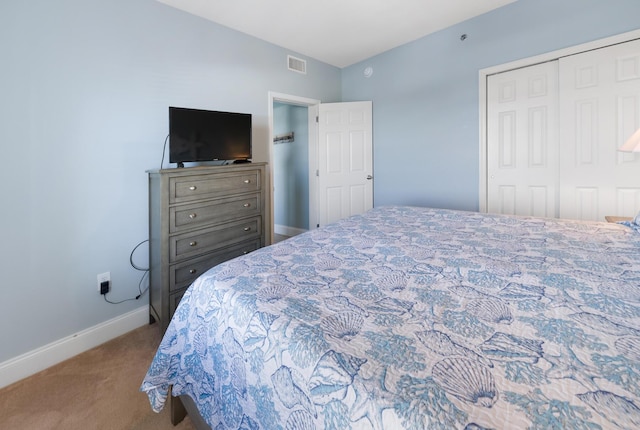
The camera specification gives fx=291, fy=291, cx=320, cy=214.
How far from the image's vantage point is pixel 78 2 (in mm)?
1978

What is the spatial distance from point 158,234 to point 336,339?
1.85 metres

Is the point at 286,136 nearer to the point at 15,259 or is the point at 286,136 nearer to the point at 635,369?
the point at 15,259

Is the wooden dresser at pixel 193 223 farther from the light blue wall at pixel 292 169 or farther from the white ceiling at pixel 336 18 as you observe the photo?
the light blue wall at pixel 292 169

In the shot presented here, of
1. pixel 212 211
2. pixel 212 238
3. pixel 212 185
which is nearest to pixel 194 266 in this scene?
pixel 212 238

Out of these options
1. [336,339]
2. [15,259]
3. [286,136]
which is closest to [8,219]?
[15,259]

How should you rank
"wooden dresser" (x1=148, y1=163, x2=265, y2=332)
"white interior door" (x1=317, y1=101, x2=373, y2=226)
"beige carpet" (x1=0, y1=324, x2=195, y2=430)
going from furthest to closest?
"white interior door" (x1=317, y1=101, x2=373, y2=226)
"wooden dresser" (x1=148, y1=163, x2=265, y2=332)
"beige carpet" (x1=0, y1=324, x2=195, y2=430)

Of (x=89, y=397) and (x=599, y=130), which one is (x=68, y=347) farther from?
(x=599, y=130)

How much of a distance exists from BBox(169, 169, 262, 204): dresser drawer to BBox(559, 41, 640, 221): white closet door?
9.24 feet

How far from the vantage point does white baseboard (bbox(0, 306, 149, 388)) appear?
173 cm

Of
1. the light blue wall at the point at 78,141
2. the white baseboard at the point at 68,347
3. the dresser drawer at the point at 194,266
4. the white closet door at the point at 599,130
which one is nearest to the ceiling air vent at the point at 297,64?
the light blue wall at the point at 78,141

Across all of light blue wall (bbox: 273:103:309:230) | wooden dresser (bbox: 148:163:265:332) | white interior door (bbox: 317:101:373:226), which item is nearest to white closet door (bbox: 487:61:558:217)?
white interior door (bbox: 317:101:373:226)

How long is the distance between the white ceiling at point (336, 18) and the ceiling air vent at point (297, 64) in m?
0.12

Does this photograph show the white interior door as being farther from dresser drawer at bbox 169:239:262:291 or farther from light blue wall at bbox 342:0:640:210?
dresser drawer at bbox 169:239:262:291

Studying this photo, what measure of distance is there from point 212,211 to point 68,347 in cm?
129
